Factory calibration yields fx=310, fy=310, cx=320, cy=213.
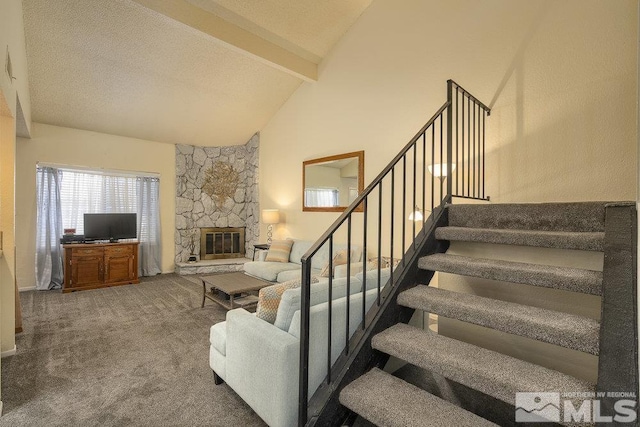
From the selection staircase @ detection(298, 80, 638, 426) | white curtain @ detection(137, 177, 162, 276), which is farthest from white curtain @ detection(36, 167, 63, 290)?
staircase @ detection(298, 80, 638, 426)

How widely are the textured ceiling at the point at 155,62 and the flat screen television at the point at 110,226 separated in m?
1.57

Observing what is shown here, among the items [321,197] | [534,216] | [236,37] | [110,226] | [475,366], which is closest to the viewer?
[475,366]

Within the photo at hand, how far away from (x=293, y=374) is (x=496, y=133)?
121 inches

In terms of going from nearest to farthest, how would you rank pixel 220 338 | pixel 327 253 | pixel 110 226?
1. pixel 220 338
2. pixel 327 253
3. pixel 110 226

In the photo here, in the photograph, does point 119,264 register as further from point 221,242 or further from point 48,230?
point 221,242

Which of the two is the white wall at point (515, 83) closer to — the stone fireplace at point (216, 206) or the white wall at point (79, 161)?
the stone fireplace at point (216, 206)

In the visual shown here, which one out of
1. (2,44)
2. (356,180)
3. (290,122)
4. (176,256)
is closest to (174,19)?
(2,44)

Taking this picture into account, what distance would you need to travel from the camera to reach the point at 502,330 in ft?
5.01

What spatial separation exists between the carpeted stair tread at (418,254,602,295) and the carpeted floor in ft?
5.12

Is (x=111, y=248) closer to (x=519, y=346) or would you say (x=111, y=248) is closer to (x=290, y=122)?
(x=290, y=122)

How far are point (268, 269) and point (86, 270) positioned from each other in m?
3.12

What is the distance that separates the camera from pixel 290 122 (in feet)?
19.8

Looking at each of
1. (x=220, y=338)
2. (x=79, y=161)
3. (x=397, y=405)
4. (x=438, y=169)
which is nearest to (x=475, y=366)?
(x=397, y=405)

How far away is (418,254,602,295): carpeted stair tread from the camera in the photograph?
5.01 feet
